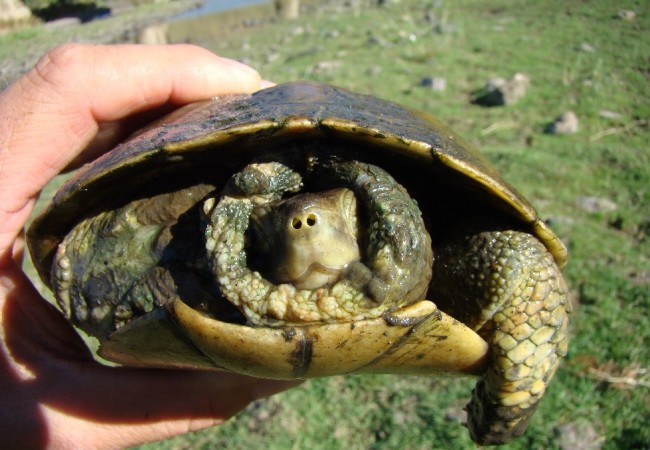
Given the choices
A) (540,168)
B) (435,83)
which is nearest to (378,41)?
(435,83)

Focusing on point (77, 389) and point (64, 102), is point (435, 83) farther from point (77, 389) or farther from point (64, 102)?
point (77, 389)

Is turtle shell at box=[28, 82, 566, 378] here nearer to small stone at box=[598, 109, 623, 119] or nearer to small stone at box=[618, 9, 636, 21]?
small stone at box=[598, 109, 623, 119]

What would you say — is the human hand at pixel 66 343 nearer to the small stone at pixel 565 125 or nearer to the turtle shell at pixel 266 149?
the turtle shell at pixel 266 149

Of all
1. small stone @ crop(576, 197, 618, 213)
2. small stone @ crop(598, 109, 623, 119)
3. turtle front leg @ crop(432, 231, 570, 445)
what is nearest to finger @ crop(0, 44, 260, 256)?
turtle front leg @ crop(432, 231, 570, 445)

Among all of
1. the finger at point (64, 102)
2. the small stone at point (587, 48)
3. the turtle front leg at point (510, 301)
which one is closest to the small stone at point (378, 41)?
the small stone at point (587, 48)

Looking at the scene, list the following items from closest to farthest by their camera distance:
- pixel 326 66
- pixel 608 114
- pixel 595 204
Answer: pixel 595 204 < pixel 608 114 < pixel 326 66

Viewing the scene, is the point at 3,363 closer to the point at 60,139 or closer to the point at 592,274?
the point at 60,139
